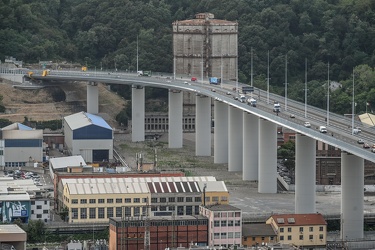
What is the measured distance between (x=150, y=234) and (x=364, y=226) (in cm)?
1350

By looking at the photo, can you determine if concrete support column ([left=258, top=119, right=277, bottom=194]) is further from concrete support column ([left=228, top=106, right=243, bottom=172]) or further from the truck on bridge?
the truck on bridge

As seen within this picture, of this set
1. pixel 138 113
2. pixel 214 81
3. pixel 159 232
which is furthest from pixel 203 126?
pixel 159 232

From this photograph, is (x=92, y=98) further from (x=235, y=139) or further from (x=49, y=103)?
(x=235, y=139)

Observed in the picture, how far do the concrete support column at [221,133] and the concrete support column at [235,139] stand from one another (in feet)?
11.0

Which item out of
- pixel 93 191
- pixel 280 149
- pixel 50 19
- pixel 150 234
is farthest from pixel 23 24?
pixel 150 234

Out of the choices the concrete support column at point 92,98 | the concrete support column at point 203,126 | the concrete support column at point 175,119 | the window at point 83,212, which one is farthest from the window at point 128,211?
the concrete support column at point 92,98

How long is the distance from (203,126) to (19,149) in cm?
1678

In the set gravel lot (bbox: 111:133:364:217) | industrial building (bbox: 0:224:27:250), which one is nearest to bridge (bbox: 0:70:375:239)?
gravel lot (bbox: 111:133:364:217)

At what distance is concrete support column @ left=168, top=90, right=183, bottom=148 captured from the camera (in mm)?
136375

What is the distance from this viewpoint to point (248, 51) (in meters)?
162

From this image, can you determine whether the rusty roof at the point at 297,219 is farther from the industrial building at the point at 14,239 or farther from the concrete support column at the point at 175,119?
the concrete support column at the point at 175,119

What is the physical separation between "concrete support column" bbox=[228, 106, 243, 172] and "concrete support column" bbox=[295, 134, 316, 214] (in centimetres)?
1841

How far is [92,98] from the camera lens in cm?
14362

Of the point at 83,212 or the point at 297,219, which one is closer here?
the point at 297,219
